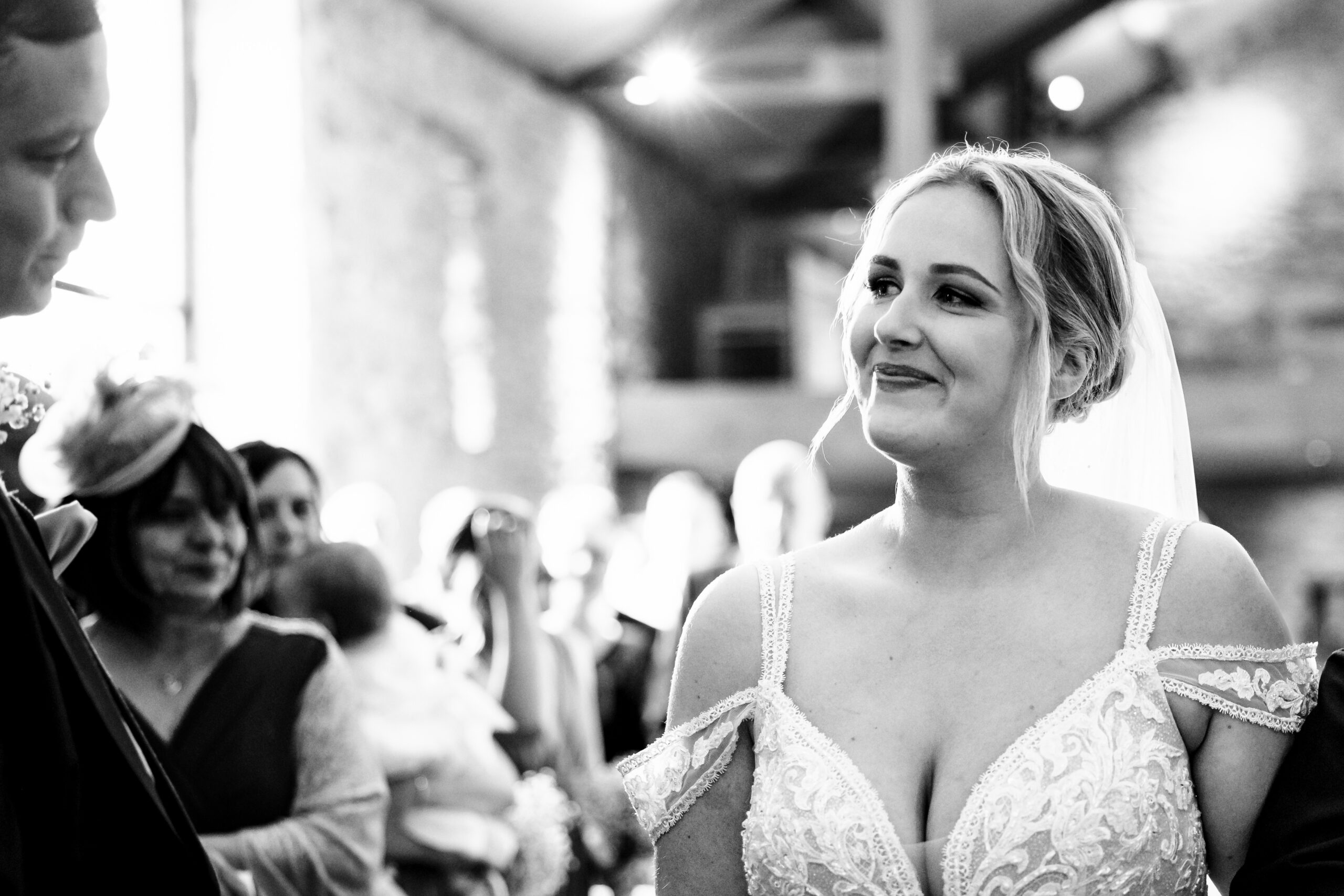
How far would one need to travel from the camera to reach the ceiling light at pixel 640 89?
10789 mm

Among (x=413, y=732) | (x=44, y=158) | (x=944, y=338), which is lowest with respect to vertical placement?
(x=413, y=732)

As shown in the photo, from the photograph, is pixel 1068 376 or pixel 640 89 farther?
pixel 640 89

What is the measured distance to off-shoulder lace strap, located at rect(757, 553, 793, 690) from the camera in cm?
197

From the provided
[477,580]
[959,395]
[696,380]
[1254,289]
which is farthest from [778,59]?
[959,395]

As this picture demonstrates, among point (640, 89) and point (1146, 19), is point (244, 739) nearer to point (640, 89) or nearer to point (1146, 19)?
point (640, 89)

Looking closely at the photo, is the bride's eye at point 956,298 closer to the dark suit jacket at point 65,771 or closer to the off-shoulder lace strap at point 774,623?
the off-shoulder lace strap at point 774,623

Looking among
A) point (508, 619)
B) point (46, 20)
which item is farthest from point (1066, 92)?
point (46, 20)

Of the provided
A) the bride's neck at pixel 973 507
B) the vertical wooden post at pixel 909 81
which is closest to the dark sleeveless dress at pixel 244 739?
the bride's neck at pixel 973 507

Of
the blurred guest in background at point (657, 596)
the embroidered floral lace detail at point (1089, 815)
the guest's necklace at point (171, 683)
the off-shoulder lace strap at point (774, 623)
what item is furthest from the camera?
the blurred guest in background at point (657, 596)

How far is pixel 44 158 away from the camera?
1.26m

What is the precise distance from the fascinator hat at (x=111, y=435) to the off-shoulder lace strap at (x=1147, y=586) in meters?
1.49

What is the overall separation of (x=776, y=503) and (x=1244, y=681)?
9.65ft

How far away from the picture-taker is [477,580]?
4.43m

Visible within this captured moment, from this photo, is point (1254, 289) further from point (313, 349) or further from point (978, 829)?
point (978, 829)
